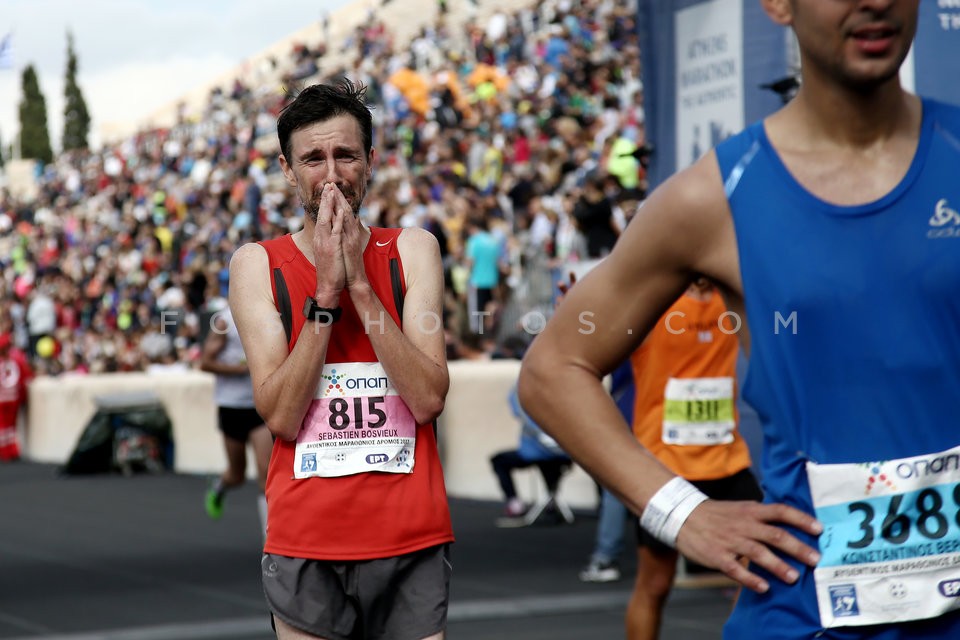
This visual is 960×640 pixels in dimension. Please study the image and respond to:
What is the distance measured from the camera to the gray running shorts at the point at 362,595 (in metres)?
4.05

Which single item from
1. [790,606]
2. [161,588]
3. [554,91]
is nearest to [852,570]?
[790,606]

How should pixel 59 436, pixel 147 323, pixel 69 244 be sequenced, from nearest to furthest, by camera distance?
pixel 59 436 → pixel 147 323 → pixel 69 244

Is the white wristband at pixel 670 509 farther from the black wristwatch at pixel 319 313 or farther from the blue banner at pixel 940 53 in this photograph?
the blue banner at pixel 940 53

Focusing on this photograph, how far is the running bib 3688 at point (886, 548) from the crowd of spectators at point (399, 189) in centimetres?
646

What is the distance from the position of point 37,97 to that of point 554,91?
2899 inches

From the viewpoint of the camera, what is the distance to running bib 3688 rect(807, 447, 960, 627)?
8.02 ft

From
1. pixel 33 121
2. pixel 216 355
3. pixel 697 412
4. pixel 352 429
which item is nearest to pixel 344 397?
pixel 352 429

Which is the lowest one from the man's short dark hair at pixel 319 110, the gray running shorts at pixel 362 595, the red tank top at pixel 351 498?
the gray running shorts at pixel 362 595

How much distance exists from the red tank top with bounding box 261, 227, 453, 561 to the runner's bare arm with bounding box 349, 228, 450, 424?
1.9 inches

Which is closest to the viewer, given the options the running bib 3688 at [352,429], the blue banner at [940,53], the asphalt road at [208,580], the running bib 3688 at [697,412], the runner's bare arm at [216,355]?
the running bib 3688 at [352,429]

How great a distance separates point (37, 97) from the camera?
94812 mm

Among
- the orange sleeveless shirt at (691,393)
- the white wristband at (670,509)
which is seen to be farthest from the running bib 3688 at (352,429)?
the orange sleeveless shirt at (691,393)

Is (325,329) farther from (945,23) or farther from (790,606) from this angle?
(945,23)

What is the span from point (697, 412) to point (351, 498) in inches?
138
